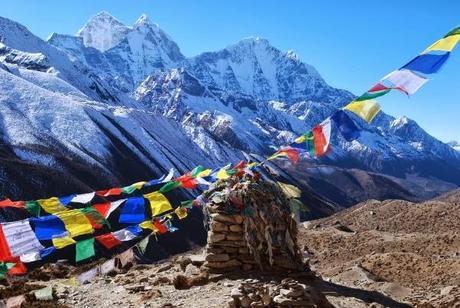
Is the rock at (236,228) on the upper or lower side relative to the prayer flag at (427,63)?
lower

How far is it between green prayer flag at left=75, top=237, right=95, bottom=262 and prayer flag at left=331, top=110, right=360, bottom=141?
726 cm

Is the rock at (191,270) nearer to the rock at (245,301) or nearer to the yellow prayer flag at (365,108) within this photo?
the rock at (245,301)

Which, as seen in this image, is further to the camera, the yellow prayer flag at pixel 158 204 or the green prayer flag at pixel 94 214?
the yellow prayer flag at pixel 158 204

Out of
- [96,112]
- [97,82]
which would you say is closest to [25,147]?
[96,112]

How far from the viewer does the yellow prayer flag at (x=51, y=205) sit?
16172mm

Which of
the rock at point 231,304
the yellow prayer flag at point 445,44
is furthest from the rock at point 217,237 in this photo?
the yellow prayer flag at point 445,44

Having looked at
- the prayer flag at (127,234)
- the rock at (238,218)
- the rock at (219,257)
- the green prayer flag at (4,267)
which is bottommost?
the rock at (219,257)

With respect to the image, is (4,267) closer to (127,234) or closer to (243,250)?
(127,234)

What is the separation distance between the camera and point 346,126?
14.4 meters

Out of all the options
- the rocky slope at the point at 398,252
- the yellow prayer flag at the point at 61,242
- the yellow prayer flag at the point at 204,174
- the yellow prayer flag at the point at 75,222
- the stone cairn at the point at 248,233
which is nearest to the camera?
the yellow prayer flag at the point at 61,242

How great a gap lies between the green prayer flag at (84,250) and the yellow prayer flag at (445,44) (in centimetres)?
985

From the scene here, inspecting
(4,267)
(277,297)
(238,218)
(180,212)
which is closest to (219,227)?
(238,218)

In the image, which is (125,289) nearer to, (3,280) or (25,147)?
(3,280)

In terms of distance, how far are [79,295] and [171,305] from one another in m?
3.68
